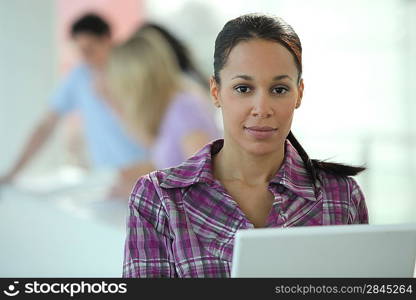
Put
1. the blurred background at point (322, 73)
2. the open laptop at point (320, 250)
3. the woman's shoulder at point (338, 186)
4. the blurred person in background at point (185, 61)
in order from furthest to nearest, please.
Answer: the blurred background at point (322, 73) < the blurred person in background at point (185, 61) < the woman's shoulder at point (338, 186) < the open laptop at point (320, 250)

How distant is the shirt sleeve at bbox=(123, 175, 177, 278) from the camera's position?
1.09m

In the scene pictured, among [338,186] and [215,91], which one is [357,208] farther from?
[215,91]

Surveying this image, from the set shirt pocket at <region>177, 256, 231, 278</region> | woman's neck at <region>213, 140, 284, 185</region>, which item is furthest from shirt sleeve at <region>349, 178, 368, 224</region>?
shirt pocket at <region>177, 256, 231, 278</region>

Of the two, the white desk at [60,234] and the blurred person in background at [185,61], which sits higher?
the blurred person in background at [185,61]

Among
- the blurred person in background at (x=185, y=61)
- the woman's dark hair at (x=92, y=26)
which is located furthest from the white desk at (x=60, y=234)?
the woman's dark hair at (x=92, y=26)

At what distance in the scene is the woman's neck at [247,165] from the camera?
114cm

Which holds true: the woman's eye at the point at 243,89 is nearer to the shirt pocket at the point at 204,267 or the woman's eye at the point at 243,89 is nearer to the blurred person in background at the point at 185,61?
the shirt pocket at the point at 204,267

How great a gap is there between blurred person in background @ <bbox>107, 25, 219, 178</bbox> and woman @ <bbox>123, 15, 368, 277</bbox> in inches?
53.0

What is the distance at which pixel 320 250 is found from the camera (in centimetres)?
91

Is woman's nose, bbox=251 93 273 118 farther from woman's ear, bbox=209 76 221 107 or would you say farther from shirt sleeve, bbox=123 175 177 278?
shirt sleeve, bbox=123 175 177 278

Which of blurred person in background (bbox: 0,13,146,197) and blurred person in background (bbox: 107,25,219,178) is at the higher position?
blurred person in background (bbox: 0,13,146,197)

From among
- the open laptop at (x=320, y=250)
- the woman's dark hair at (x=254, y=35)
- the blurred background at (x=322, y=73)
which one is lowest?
the open laptop at (x=320, y=250)

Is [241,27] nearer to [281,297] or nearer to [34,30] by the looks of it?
[281,297]

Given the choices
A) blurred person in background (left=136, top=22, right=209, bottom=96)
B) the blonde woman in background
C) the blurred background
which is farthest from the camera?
the blurred background
